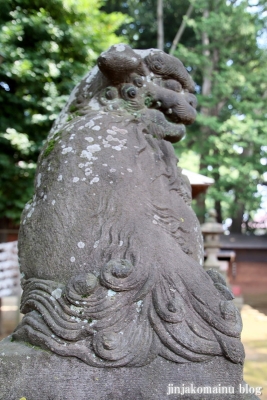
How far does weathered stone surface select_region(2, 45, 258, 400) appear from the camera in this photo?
48.1 inches

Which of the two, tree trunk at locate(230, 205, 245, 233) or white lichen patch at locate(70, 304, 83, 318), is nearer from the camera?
white lichen patch at locate(70, 304, 83, 318)

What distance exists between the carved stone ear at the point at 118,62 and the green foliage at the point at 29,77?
12.6ft

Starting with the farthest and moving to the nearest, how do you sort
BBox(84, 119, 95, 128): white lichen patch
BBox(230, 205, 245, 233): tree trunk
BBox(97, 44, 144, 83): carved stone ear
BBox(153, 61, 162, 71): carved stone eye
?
1. BBox(230, 205, 245, 233): tree trunk
2. BBox(153, 61, 162, 71): carved stone eye
3. BBox(97, 44, 144, 83): carved stone ear
4. BBox(84, 119, 95, 128): white lichen patch

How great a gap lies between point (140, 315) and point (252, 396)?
0.47m

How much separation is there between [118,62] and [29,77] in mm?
4105

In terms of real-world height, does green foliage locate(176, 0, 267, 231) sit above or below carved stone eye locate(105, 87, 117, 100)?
above

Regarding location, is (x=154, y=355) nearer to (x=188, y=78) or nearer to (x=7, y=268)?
(x=188, y=78)

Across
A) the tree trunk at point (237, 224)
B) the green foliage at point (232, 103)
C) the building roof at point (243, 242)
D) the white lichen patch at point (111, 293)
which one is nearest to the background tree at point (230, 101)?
the green foliage at point (232, 103)

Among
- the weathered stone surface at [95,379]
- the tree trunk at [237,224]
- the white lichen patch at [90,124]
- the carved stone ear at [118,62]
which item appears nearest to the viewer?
the weathered stone surface at [95,379]

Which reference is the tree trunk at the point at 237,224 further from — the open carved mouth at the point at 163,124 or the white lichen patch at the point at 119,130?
the white lichen patch at the point at 119,130

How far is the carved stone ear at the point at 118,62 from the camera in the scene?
69.2 inches

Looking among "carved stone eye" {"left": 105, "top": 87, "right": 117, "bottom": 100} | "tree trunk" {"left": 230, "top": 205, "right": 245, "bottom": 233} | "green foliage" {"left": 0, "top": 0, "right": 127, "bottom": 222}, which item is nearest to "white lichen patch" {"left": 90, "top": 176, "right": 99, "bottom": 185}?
"carved stone eye" {"left": 105, "top": 87, "right": 117, "bottom": 100}

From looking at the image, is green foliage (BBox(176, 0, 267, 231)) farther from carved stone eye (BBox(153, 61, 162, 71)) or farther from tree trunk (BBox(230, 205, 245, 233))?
carved stone eye (BBox(153, 61, 162, 71))

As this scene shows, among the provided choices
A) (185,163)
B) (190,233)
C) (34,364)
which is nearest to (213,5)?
(185,163)
